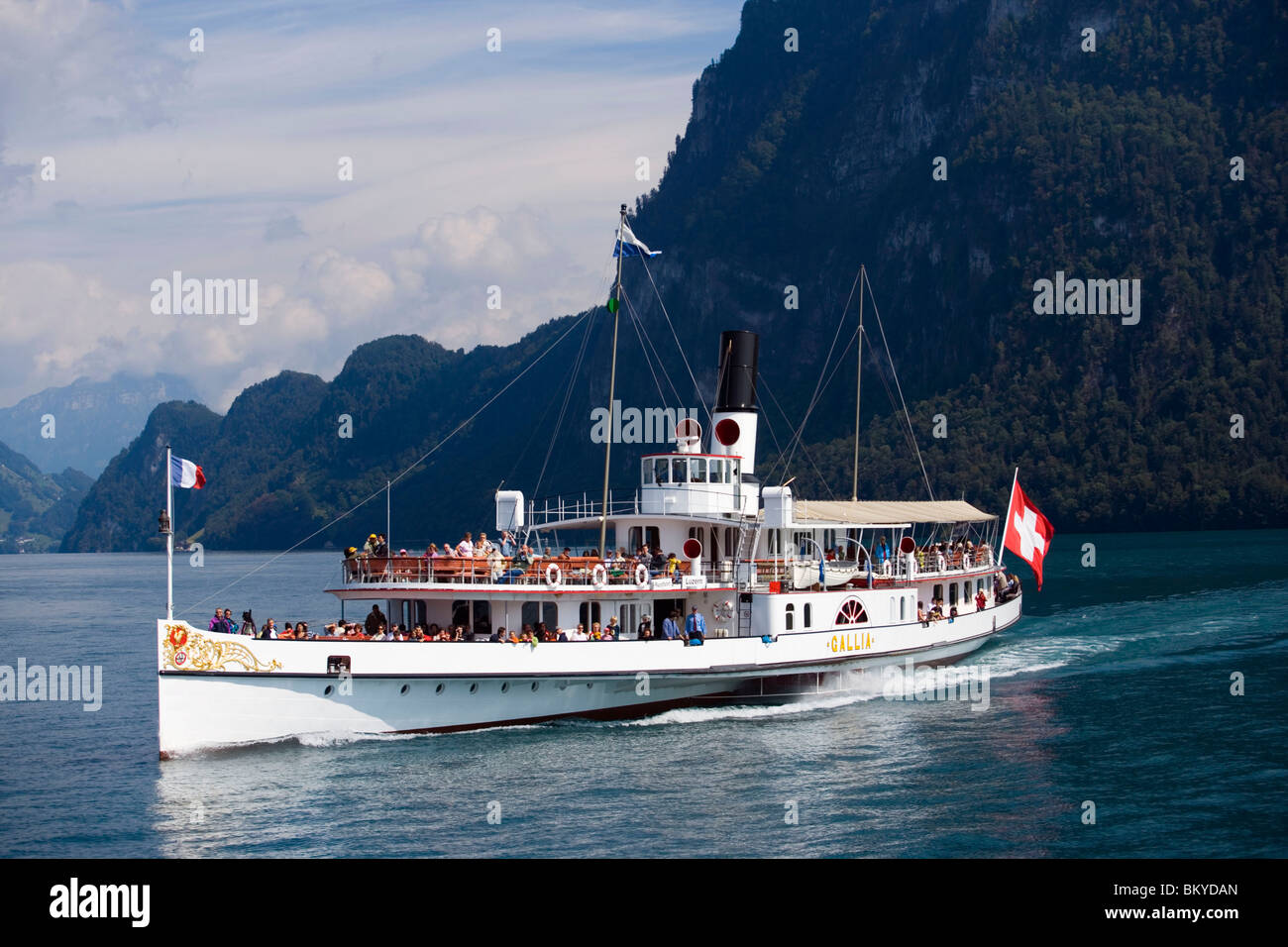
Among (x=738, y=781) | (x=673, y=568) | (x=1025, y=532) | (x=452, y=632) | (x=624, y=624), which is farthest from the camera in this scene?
(x=1025, y=532)

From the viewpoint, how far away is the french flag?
2736 cm

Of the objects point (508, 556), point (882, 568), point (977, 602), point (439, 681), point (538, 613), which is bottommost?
point (439, 681)

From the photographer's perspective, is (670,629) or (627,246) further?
(627,246)

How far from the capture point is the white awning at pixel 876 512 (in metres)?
38.5

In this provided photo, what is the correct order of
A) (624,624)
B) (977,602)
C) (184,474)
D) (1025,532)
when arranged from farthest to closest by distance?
1. (977,602)
2. (1025,532)
3. (624,624)
4. (184,474)

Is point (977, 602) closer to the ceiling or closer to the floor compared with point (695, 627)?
closer to the floor

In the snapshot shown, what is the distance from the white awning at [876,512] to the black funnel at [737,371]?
322 cm

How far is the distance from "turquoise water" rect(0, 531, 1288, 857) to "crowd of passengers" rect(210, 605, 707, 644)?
2.01 metres

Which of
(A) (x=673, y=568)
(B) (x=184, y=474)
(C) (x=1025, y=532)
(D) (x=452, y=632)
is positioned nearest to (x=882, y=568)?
(C) (x=1025, y=532)

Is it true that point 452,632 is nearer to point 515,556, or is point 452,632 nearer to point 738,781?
point 515,556

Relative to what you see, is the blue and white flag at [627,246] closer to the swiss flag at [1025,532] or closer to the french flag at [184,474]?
the french flag at [184,474]

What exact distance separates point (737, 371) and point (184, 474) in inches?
656

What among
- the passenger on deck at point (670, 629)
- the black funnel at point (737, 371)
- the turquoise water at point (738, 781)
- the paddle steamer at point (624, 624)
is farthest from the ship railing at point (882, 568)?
the black funnel at point (737, 371)

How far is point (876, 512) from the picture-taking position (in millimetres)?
41344
